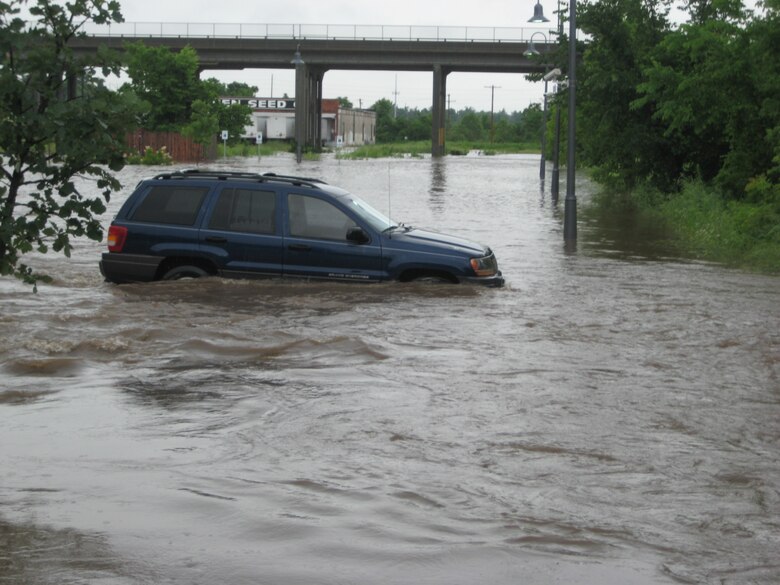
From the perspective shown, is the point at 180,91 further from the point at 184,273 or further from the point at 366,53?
the point at 184,273

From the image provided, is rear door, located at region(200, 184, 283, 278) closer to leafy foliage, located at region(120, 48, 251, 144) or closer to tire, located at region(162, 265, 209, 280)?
tire, located at region(162, 265, 209, 280)

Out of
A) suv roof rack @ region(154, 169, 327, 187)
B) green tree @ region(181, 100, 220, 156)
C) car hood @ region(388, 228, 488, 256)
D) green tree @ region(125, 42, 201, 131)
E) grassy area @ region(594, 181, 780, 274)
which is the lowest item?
grassy area @ region(594, 181, 780, 274)

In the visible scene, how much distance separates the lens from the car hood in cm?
1420

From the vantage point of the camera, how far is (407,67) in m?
90.6

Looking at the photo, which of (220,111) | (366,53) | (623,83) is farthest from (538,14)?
(220,111)

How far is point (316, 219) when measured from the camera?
46.7 ft

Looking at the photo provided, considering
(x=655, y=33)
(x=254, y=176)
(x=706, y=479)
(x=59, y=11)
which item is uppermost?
(x=655, y=33)

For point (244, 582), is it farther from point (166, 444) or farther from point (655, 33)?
point (655, 33)

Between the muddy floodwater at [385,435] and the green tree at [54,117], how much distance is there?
1.60 m

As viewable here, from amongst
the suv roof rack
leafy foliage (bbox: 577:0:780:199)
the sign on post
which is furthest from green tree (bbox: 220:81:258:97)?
the suv roof rack

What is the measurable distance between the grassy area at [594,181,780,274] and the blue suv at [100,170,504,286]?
722 cm

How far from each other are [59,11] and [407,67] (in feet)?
282

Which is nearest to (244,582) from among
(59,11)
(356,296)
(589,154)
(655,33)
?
(59,11)

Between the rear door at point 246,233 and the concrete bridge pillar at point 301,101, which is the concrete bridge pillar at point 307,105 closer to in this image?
the concrete bridge pillar at point 301,101
